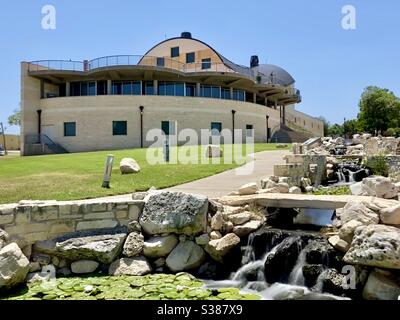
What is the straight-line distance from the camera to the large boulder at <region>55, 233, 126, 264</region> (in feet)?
25.0

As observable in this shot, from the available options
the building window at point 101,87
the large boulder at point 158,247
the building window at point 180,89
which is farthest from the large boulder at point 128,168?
the building window at point 101,87

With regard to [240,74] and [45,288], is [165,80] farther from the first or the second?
[45,288]

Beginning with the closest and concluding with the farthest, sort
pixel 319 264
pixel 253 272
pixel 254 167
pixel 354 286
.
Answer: pixel 354 286 → pixel 319 264 → pixel 253 272 → pixel 254 167

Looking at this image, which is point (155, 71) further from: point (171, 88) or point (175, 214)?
point (175, 214)

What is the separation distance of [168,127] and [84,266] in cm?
2963

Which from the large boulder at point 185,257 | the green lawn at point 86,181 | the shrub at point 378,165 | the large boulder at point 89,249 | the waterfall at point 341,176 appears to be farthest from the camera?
the waterfall at point 341,176

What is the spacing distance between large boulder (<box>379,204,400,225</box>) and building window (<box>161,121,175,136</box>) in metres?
30.5

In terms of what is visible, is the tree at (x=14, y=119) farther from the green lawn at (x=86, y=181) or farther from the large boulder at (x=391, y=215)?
the large boulder at (x=391, y=215)

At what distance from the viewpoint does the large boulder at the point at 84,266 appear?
769cm

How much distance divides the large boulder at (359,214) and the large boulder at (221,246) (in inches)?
89.8

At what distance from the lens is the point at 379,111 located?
58656 millimetres
